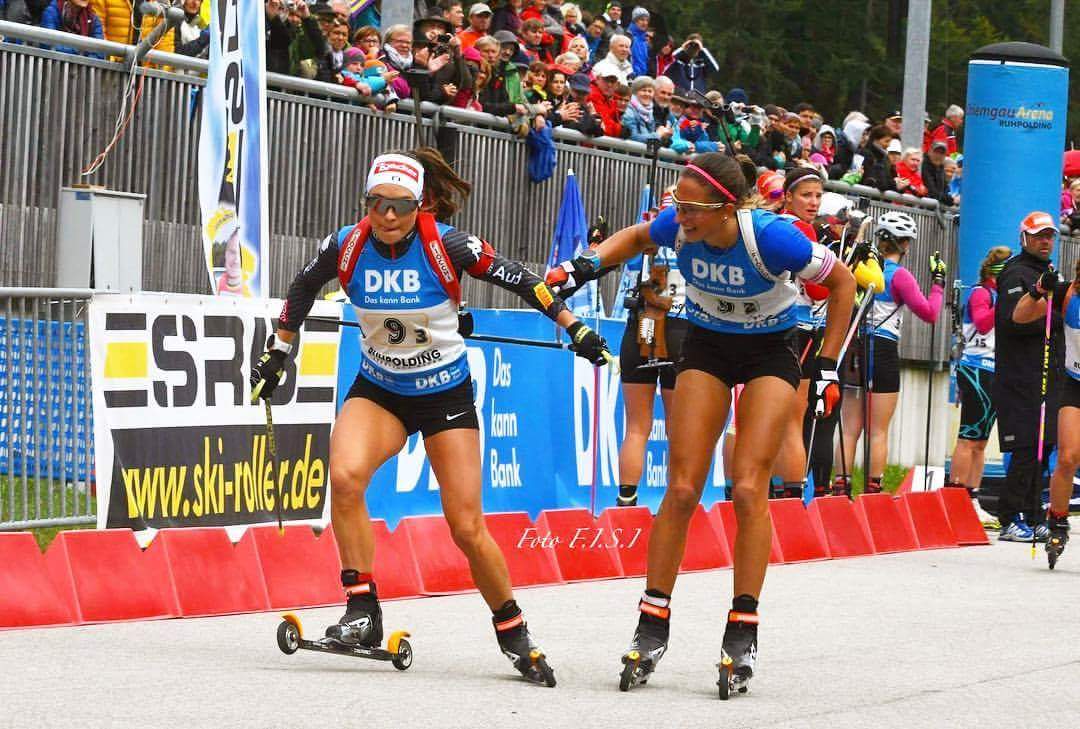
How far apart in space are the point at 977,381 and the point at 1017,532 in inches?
57.0

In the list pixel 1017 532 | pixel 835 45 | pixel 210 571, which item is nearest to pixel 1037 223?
pixel 1017 532

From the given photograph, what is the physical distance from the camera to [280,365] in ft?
26.4

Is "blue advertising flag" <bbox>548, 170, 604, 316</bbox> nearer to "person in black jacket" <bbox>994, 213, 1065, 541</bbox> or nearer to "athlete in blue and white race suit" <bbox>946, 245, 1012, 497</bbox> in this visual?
"athlete in blue and white race suit" <bbox>946, 245, 1012, 497</bbox>

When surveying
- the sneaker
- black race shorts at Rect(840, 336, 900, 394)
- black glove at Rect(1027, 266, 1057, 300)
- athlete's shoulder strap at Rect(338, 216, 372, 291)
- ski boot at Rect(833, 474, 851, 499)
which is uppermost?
athlete's shoulder strap at Rect(338, 216, 372, 291)

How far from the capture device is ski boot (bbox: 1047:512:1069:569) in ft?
41.4

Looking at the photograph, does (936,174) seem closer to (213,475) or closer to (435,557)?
(435,557)

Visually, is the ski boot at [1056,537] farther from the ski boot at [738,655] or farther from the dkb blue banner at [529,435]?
the ski boot at [738,655]

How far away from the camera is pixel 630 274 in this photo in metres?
15.2

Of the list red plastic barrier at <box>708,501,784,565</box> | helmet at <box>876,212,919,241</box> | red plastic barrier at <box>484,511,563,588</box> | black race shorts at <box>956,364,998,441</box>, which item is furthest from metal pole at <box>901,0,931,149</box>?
red plastic barrier at <box>484,511,563,588</box>

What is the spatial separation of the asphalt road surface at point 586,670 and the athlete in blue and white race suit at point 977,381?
15.2 feet

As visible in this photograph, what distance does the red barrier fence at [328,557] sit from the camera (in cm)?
872

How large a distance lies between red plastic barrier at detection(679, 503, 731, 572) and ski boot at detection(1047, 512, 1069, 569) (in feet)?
6.78

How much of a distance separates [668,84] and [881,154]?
447cm

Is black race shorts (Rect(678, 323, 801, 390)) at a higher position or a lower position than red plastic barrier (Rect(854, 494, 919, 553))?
higher
